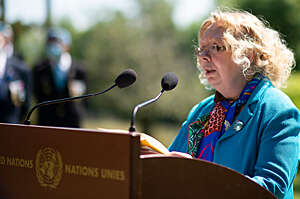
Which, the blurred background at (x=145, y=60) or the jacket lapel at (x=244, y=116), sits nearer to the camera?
the jacket lapel at (x=244, y=116)

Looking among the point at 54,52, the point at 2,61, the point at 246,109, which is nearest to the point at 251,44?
the point at 246,109

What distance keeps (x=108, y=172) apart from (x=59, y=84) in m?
6.10

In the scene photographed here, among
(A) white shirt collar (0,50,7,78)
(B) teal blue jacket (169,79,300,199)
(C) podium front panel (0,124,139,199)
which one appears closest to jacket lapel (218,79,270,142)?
(B) teal blue jacket (169,79,300,199)

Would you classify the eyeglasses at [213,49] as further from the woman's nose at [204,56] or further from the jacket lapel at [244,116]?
the jacket lapel at [244,116]

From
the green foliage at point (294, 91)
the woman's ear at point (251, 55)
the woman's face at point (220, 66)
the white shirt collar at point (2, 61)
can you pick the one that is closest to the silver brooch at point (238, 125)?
the woman's face at point (220, 66)

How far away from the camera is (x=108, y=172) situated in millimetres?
1689

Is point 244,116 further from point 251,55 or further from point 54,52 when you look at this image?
point 54,52

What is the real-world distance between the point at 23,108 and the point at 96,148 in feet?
19.8

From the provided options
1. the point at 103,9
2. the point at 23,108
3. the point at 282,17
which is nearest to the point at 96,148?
the point at 23,108

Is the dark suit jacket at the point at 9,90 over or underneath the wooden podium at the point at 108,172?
over

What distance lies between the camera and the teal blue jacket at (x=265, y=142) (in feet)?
7.32

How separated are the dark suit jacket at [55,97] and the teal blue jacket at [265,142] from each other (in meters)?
5.23

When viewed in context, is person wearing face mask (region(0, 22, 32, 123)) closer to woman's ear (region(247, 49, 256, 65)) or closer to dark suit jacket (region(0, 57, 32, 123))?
dark suit jacket (region(0, 57, 32, 123))

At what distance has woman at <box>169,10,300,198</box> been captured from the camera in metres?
2.28
